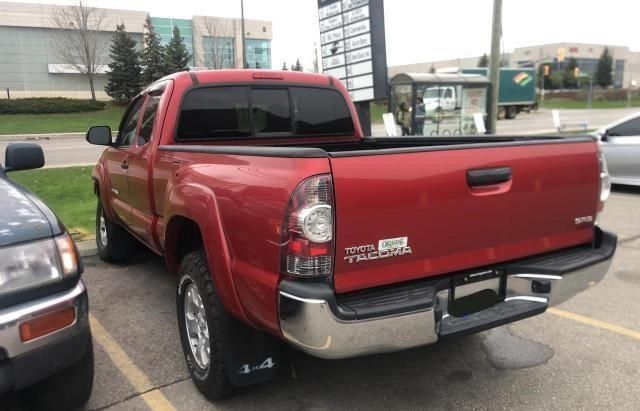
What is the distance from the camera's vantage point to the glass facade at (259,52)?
6556cm

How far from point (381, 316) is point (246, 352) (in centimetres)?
87

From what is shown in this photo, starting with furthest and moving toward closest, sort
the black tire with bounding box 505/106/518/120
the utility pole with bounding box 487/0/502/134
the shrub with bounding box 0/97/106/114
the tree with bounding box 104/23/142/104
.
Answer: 1. the tree with bounding box 104/23/142/104
2. the black tire with bounding box 505/106/518/120
3. the shrub with bounding box 0/97/106/114
4. the utility pole with bounding box 487/0/502/134

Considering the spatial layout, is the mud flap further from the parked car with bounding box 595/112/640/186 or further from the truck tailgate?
the parked car with bounding box 595/112/640/186

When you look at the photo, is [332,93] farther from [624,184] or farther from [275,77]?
[624,184]

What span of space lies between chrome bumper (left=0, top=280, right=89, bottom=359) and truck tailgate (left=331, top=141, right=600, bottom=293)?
3.91 ft

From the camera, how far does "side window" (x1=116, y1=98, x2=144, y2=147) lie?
489 centimetres

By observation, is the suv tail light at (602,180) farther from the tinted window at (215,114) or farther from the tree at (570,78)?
the tree at (570,78)

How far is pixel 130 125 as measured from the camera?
5121mm

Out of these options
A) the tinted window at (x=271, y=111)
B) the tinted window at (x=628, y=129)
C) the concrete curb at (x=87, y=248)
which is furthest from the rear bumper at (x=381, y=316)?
the tinted window at (x=628, y=129)

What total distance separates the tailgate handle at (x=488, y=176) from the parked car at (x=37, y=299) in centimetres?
194

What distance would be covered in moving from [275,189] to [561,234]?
1738 millimetres

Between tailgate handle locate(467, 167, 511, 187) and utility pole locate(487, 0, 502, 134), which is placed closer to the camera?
tailgate handle locate(467, 167, 511, 187)

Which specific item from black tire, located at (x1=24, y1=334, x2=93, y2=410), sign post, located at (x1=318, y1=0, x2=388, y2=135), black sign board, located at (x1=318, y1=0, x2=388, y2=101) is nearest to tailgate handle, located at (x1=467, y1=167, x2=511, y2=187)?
black tire, located at (x1=24, y1=334, x2=93, y2=410)

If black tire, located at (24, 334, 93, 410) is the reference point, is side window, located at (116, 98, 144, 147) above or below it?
above
